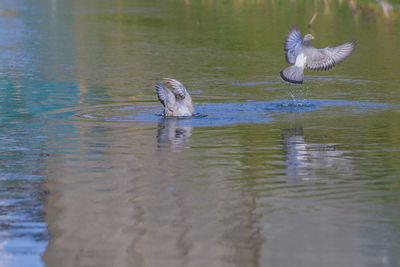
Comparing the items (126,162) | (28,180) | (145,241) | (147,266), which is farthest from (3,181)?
(147,266)

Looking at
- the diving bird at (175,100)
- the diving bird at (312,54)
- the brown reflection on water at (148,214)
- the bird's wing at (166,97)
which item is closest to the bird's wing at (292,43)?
the diving bird at (312,54)

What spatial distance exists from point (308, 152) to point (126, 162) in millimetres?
2369

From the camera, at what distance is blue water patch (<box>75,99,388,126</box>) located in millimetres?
14758

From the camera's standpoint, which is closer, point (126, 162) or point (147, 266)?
point (147, 266)

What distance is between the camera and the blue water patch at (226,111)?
14.8 m

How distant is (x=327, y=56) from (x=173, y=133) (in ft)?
14.2

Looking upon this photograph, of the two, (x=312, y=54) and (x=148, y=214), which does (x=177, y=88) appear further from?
(x=148, y=214)

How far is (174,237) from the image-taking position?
25.4 ft

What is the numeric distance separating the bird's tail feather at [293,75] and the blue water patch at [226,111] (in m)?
0.52

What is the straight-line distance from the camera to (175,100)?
15023 mm

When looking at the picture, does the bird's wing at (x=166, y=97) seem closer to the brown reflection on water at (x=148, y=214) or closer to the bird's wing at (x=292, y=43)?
the bird's wing at (x=292, y=43)

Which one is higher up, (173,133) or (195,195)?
(195,195)

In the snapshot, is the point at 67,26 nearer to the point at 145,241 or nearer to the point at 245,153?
the point at 245,153

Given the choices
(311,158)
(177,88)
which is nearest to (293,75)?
(177,88)
